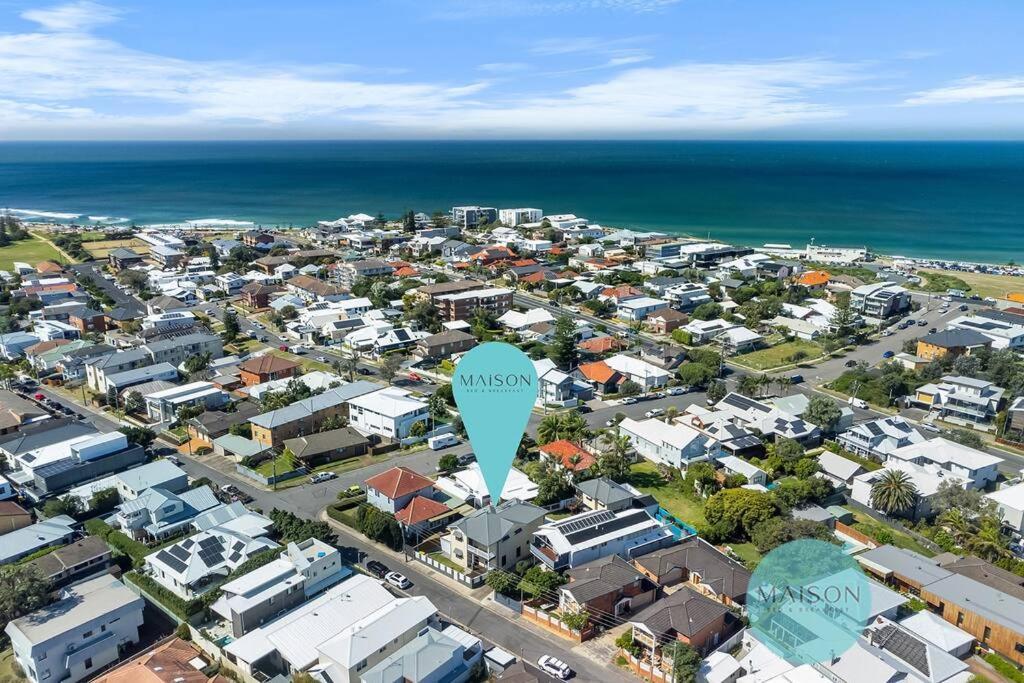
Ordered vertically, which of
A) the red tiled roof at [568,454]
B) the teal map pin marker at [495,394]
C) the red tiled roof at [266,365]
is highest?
the teal map pin marker at [495,394]

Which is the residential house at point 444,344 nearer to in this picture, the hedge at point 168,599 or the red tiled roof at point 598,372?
the red tiled roof at point 598,372

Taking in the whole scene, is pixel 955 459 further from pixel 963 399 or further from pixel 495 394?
pixel 495 394

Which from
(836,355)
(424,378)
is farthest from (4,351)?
(836,355)

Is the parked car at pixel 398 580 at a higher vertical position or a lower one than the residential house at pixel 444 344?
lower

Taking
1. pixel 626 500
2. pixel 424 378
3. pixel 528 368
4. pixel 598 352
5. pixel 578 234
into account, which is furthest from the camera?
pixel 578 234

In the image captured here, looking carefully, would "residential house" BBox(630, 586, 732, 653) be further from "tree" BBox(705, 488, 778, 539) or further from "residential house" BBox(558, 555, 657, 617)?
"tree" BBox(705, 488, 778, 539)

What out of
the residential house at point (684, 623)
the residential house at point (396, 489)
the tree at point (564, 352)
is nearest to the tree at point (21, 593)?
the residential house at point (396, 489)

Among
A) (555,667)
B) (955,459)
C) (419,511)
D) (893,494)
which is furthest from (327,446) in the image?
(955,459)

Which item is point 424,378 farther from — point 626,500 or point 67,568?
point 67,568
